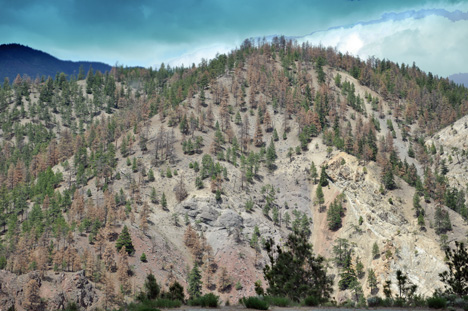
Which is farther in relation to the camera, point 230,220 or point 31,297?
point 230,220

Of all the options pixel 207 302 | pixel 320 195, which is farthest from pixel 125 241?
pixel 207 302

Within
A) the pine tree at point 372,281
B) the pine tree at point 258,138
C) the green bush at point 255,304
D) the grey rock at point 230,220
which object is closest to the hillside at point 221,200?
the grey rock at point 230,220

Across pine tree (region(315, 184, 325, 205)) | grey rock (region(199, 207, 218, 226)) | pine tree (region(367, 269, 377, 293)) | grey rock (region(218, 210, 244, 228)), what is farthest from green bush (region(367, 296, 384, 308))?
pine tree (region(315, 184, 325, 205))

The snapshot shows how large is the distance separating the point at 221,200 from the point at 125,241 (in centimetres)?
4041

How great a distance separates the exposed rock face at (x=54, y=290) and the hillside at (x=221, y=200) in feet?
1.03

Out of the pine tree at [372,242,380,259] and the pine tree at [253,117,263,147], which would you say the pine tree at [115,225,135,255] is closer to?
the pine tree at [372,242,380,259]

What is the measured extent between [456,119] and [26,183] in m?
204

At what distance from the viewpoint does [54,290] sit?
262ft

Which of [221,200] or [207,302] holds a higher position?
[221,200]

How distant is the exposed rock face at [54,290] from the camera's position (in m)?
74.6

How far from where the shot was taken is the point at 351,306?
2283 centimetres

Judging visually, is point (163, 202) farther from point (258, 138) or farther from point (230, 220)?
point (258, 138)

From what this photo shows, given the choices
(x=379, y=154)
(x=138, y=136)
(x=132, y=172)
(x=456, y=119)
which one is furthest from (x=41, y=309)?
(x=456, y=119)

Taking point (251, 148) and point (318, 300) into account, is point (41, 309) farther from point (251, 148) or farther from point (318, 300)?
point (251, 148)
